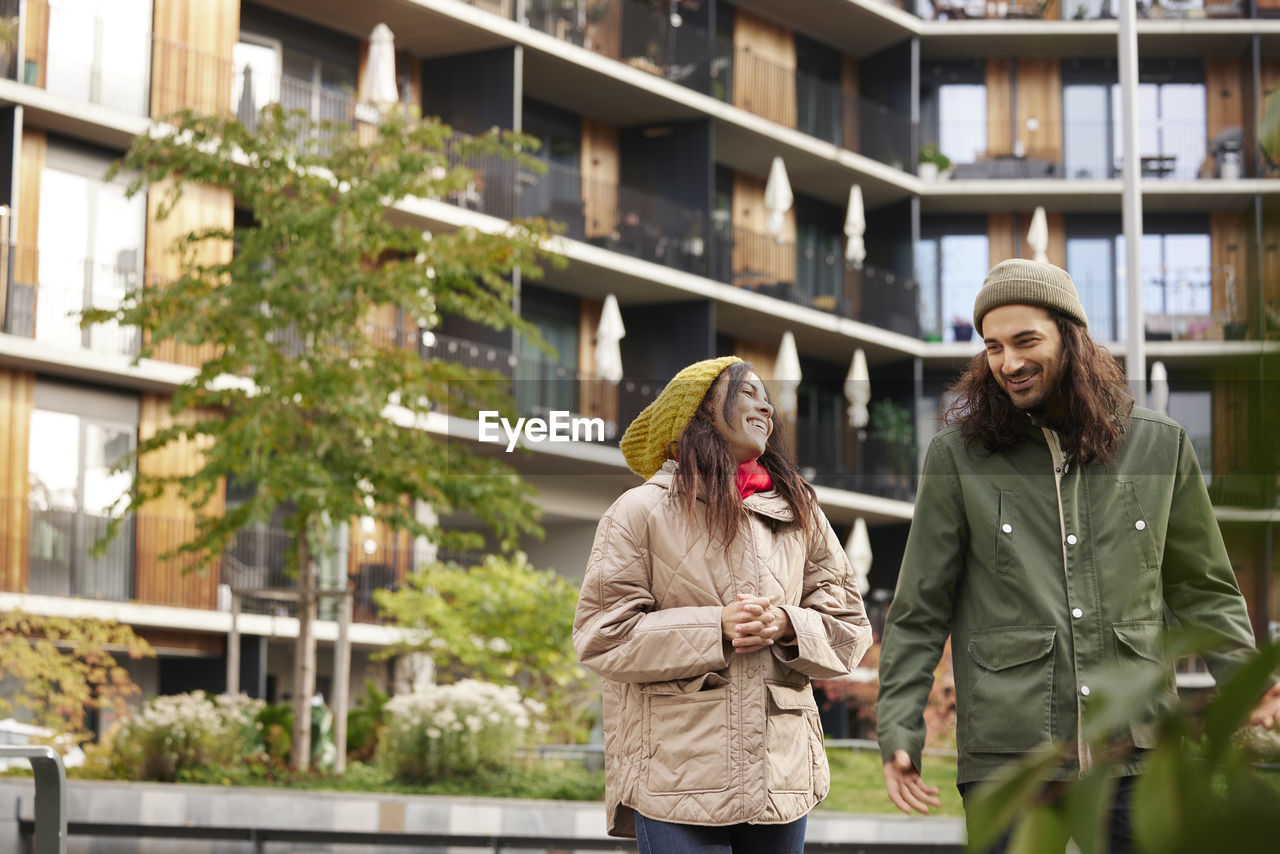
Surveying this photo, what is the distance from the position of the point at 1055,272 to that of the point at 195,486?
48.1 feet

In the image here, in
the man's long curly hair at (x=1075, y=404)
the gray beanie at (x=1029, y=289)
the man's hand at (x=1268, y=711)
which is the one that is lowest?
the man's hand at (x=1268, y=711)

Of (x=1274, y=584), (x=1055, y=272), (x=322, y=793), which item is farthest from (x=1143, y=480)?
(x=322, y=793)

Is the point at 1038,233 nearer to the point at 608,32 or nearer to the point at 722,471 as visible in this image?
the point at 608,32

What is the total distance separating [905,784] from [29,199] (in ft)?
76.9

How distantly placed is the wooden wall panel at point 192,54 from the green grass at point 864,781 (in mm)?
13110

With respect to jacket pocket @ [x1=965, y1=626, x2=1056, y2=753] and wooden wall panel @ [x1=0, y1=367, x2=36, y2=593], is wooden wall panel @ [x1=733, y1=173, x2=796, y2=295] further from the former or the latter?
jacket pocket @ [x1=965, y1=626, x2=1056, y2=753]

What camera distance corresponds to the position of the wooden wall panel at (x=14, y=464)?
78.6 ft

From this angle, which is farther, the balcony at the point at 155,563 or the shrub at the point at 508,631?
the balcony at the point at 155,563

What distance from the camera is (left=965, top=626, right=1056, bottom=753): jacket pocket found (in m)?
3.32

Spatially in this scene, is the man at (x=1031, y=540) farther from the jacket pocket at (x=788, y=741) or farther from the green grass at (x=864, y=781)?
the green grass at (x=864, y=781)

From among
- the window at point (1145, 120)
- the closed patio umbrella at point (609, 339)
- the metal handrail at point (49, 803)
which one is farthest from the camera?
the window at point (1145, 120)

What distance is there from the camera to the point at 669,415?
432 centimetres

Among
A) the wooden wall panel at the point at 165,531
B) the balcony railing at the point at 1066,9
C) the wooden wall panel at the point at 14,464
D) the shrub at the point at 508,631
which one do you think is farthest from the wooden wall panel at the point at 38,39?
the balcony railing at the point at 1066,9

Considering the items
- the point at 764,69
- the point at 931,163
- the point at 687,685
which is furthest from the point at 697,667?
the point at 931,163
